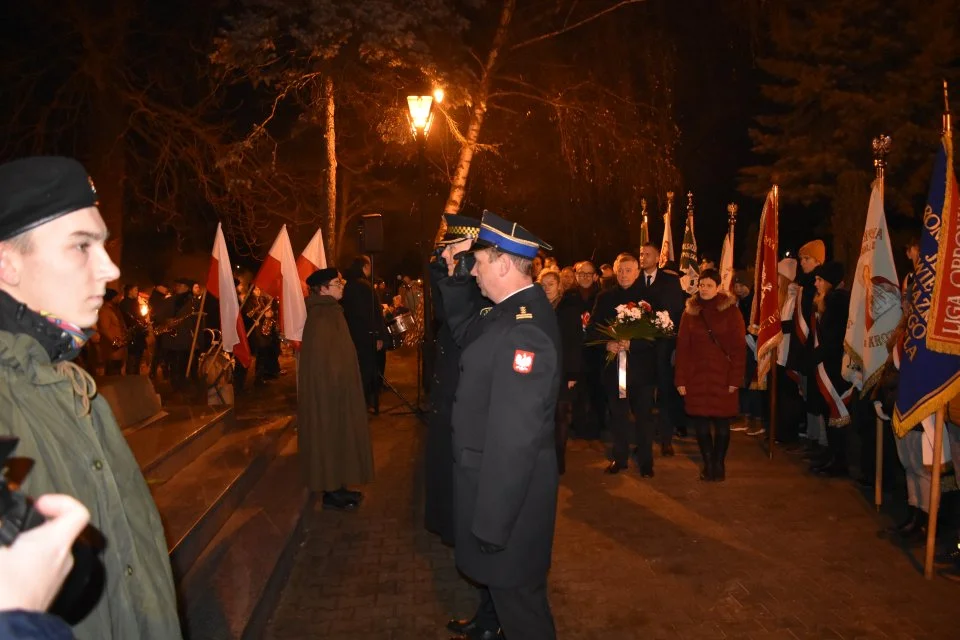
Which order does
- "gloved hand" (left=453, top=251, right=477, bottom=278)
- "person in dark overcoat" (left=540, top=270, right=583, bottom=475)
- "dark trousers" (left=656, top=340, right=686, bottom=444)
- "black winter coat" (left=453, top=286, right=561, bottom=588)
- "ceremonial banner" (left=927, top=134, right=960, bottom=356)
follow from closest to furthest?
1. "black winter coat" (left=453, top=286, right=561, bottom=588)
2. "gloved hand" (left=453, top=251, right=477, bottom=278)
3. "ceremonial banner" (left=927, top=134, right=960, bottom=356)
4. "person in dark overcoat" (left=540, top=270, right=583, bottom=475)
5. "dark trousers" (left=656, top=340, right=686, bottom=444)

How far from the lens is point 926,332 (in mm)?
4980

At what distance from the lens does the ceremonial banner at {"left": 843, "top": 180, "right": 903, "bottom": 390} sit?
6.30 meters

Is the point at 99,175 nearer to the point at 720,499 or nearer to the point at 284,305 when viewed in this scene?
the point at 284,305

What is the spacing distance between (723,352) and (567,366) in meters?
1.71

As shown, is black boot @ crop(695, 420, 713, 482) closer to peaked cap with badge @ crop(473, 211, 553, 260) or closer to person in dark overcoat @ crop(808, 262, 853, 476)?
person in dark overcoat @ crop(808, 262, 853, 476)

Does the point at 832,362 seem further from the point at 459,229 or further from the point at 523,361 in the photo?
the point at 523,361

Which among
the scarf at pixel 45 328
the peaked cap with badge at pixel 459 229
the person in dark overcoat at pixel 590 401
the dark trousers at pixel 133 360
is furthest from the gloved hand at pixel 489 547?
the dark trousers at pixel 133 360

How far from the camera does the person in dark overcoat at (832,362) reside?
747 cm

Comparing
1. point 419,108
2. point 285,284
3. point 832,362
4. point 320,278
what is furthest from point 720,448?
point 419,108

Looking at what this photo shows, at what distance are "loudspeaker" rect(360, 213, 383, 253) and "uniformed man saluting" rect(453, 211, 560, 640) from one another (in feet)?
26.8

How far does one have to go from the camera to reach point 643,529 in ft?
19.7

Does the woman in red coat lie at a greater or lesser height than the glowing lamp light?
lesser

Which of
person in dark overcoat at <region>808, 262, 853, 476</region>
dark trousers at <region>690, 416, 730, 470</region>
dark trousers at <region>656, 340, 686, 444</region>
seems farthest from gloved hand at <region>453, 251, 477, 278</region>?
person in dark overcoat at <region>808, 262, 853, 476</region>

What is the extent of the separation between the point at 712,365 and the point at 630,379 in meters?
0.86
